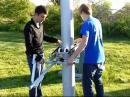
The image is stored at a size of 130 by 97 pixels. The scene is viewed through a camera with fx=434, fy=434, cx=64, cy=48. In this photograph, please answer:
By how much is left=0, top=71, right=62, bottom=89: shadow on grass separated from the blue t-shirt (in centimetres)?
283

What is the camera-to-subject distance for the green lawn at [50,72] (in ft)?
28.2

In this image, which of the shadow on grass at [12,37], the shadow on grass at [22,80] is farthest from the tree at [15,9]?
the shadow on grass at [22,80]

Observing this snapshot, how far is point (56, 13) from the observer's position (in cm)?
1748

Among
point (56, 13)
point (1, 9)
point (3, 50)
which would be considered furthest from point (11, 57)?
point (1, 9)

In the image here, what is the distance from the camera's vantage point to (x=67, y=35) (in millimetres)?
6379

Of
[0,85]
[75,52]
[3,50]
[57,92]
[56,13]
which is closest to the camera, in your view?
[75,52]

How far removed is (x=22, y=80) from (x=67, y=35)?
3591 mm

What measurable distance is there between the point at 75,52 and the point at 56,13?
11348mm

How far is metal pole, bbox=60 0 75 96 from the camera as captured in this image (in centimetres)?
630

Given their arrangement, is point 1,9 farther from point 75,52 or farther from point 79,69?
point 75,52

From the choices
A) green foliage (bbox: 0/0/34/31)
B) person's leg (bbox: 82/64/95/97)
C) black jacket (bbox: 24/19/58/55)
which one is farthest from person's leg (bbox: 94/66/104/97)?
green foliage (bbox: 0/0/34/31)

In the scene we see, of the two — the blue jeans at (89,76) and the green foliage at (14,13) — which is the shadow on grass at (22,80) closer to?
the blue jeans at (89,76)

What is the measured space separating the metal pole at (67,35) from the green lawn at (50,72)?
1.78 meters

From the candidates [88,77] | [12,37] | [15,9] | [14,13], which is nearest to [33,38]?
[88,77]
